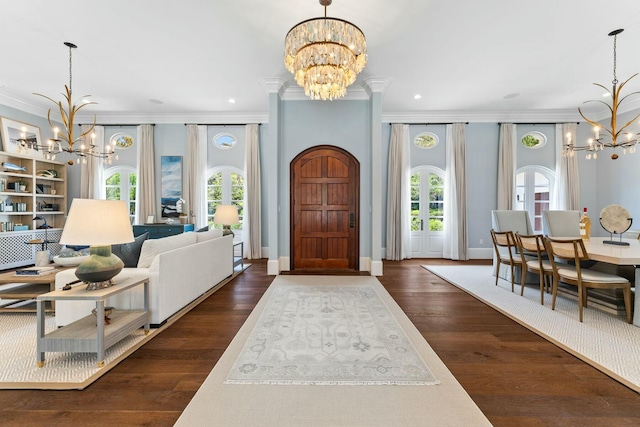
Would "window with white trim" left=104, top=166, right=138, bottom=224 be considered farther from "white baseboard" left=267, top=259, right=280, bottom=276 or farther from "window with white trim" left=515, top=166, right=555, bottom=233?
"window with white trim" left=515, top=166, right=555, bottom=233

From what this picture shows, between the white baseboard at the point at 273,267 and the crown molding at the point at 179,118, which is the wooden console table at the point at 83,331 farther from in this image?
the crown molding at the point at 179,118

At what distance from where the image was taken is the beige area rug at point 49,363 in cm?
186

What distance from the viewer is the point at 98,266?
218 cm

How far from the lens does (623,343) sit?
245 cm

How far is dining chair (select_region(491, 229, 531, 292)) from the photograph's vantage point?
12.9ft

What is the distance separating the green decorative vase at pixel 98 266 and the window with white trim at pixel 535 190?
7.95m

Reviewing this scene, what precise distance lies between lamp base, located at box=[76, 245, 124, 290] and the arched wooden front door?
332 centimetres

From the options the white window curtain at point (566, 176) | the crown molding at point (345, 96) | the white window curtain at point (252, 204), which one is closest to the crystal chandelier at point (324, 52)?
the crown molding at point (345, 96)

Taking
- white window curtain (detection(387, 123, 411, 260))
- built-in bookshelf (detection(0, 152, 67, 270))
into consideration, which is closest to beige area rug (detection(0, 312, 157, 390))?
built-in bookshelf (detection(0, 152, 67, 270))

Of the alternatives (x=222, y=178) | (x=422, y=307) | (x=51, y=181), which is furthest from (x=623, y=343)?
(x=51, y=181)

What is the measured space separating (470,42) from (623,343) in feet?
12.7

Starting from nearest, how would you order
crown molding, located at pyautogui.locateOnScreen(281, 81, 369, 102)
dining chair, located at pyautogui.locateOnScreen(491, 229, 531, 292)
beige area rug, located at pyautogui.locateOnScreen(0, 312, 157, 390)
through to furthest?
beige area rug, located at pyautogui.locateOnScreen(0, 312, 157, 390), dining chair, located at pyautogui.locateOnScreen(491, 229, 531, 292), crown molding, located at pyautogui.locateOnScreen(281, 81, 369, 102)

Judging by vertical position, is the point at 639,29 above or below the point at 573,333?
above

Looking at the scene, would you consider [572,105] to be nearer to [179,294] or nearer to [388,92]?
[388,92]
